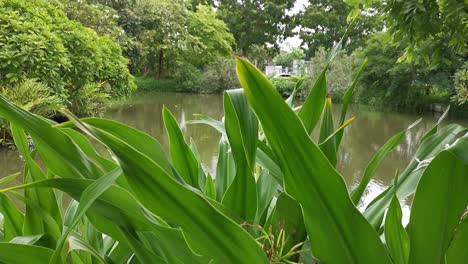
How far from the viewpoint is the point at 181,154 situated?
0.59 meters

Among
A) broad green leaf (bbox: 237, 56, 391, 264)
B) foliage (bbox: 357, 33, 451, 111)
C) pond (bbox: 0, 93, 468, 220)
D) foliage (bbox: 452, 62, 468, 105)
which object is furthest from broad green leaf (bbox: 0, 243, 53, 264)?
foliage (bbox: 357, 33, 451, 111)

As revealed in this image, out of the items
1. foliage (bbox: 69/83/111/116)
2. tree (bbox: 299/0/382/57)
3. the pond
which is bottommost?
the pond

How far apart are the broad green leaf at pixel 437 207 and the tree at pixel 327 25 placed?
21.5m

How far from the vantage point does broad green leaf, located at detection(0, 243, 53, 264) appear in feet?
1.25

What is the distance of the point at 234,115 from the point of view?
478 mm

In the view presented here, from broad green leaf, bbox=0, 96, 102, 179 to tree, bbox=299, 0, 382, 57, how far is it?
21557mm

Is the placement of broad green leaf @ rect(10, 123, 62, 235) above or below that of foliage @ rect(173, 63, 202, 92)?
above

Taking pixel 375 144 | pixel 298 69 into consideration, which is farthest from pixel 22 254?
pixel 298 69

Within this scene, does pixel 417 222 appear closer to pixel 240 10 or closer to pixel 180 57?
pixel 180 57

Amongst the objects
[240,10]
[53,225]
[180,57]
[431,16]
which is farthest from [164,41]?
[53,225]

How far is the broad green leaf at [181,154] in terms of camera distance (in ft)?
1.91

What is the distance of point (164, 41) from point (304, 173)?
543 inches

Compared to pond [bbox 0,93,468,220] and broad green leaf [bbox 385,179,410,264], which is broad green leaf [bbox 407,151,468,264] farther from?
pond [bbox 0,93,468,220]

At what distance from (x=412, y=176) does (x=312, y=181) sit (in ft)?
0.85
